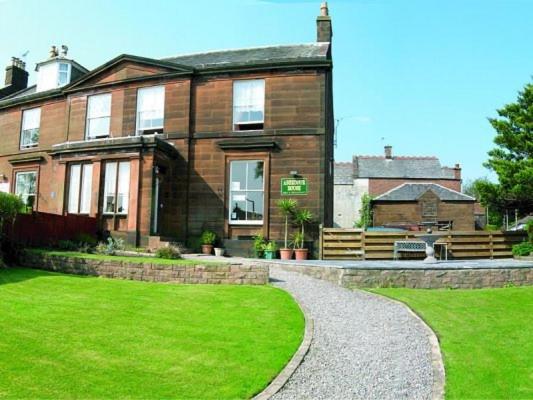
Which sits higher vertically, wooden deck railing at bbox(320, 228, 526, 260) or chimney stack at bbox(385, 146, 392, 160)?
chimney stack at bbox(385, 146, 392, 160)

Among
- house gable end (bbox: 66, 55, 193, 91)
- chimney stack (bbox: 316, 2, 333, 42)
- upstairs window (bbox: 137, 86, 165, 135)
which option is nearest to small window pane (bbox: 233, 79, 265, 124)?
house gable end (bbox: 66, 55, 193, 91)

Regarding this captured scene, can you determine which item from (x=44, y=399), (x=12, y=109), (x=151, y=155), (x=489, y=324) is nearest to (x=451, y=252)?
(x=489, y=324)

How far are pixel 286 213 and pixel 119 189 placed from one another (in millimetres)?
6545

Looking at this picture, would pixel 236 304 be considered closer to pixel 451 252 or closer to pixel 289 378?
pixel 289 378

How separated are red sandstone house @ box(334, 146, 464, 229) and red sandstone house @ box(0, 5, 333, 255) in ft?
87.7

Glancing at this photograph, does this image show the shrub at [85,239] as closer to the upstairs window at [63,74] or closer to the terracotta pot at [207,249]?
the terracotta pot at [207,249]

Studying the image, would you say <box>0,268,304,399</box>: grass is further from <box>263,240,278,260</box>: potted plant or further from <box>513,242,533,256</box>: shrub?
<box>513,242,533,256</box>: shrub

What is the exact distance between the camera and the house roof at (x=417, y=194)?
3944cm

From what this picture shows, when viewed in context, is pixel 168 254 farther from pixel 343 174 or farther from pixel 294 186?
pixel 343 174

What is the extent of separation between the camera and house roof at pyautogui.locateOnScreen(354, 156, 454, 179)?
151ft

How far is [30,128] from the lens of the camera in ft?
77.2

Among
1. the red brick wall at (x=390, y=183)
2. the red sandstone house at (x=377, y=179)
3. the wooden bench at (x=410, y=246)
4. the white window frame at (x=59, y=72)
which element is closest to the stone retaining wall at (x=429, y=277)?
the wooden bench at (x=410, y=246)

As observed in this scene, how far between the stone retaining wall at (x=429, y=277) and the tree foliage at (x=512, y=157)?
514 cm

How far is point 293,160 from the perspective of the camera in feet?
56.9
